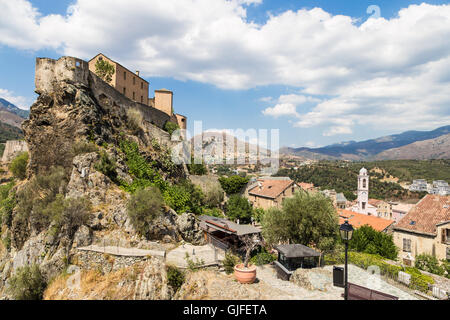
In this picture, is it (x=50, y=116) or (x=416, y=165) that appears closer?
(x=50, y=116)

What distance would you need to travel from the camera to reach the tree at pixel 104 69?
26.5 m

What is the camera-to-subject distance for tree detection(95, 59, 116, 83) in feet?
86.9

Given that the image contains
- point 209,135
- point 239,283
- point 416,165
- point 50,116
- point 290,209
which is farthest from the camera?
point 416,165

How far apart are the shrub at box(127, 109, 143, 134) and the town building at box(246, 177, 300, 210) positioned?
1962 cm

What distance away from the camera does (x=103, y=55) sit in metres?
27.1

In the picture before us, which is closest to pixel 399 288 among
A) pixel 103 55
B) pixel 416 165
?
pixel 103 55

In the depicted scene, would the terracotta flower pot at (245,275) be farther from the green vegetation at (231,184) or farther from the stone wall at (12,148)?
the stone wall at (12,148)

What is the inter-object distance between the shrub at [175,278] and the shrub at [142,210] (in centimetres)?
442

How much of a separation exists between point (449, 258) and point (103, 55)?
38716 millimetres

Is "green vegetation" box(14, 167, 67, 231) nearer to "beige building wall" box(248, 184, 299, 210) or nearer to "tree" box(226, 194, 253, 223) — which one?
"tree" box(226, 194, 253, 223)

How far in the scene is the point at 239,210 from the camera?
1125 inches
